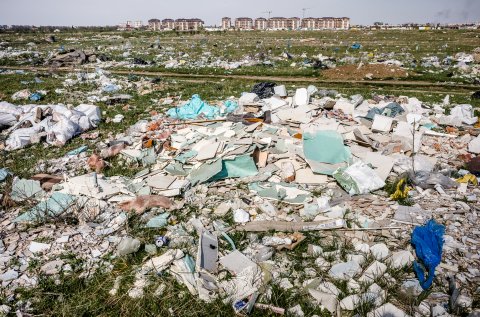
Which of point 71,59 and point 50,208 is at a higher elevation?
point 71,59

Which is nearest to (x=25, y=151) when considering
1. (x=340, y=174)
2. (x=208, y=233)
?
(x=208, y=233)

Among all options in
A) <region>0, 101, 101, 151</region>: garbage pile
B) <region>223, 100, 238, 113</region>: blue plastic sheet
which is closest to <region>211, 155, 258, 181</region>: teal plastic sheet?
<region>223, 100, 238, 113</region>: blue plastic sheet

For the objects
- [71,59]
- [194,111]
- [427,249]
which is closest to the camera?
[427,249]

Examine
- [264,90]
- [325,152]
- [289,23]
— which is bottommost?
[325,152]

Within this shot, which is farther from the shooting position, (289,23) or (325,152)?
(289,23)

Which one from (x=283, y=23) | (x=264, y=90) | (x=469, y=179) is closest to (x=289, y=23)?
(x=283, y=23)

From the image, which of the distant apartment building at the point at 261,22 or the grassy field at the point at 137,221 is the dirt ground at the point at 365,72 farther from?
the distant apartment building at the point at 261,22

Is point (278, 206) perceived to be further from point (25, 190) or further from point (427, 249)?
point (25, 190)

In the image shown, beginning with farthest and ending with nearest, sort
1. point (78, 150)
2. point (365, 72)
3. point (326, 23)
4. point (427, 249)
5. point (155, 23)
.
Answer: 1. point (155, 23)
2. point (326, 23)
3. point (365, 72)
4. point (78, 150)
5. point (427, 249)

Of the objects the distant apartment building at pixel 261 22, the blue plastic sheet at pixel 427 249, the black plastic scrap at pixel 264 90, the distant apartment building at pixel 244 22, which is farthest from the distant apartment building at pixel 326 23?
the blue plastic sheet at pixel 427 249
